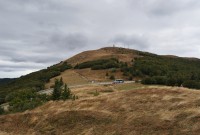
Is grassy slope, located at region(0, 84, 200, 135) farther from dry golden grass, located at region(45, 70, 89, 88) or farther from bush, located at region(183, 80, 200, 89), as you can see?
dry golden grass, located at region(45, 70, 89, 88)

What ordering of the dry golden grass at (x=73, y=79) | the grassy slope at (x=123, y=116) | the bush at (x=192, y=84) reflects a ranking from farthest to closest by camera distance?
the dry golden grass at (x=73, y=79) < the bush at (x=192, y=84) < the grassy slope at (x=123, y=116)

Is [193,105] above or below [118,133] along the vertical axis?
above

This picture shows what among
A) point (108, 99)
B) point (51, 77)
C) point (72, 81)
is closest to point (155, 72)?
point (72, 81)

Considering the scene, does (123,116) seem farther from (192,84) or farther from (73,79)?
(73,79)

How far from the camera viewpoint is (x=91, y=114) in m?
38.5

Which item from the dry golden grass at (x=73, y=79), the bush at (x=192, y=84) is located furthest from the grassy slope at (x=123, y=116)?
the dry golden grass at (x=73, y=79)

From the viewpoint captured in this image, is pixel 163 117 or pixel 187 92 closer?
pixel 163 117

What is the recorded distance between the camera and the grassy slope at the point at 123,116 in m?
30.1

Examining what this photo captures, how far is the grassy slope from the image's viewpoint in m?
30.1

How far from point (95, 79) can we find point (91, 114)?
88476 millimetres

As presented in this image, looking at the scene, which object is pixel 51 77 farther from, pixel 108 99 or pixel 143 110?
pixel 143 110

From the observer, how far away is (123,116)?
117 ft

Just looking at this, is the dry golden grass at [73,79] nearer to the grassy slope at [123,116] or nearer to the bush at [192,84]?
the bush at [192,84]

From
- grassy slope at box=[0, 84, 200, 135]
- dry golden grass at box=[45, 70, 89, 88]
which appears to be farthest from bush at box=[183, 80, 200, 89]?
dry golden grass at box=[45, 70, 89, 88]
